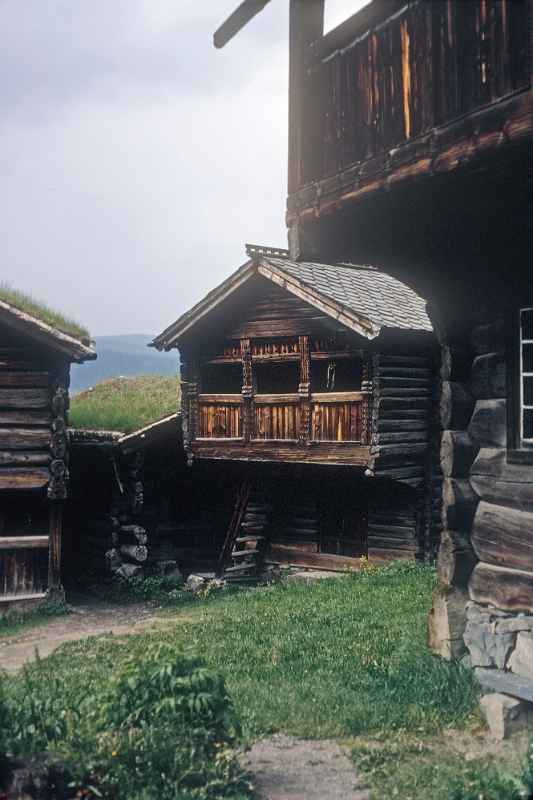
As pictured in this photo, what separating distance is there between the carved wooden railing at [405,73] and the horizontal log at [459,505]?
11.5 ft

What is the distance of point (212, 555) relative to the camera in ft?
74.6

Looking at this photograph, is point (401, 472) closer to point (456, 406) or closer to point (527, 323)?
point (456, 406)

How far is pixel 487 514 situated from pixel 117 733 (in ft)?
13.3

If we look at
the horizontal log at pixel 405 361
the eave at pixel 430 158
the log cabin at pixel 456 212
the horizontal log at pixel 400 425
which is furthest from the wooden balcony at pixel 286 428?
the eave at pixel 430 158

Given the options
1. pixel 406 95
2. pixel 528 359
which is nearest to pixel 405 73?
pixel 406 95

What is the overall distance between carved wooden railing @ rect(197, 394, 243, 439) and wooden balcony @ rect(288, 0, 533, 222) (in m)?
13.0

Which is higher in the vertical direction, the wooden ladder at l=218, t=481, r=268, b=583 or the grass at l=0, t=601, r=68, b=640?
the wooden ladder at l=218, t=481, r=268, b=583

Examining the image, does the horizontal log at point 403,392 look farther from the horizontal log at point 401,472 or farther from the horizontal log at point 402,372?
the horizontal log at point 401,472

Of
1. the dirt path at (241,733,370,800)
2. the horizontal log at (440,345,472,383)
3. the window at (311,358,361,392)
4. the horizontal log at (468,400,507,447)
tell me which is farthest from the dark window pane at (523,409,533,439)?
the window at (311,358,361,392)

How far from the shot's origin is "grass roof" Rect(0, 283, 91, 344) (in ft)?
53.1

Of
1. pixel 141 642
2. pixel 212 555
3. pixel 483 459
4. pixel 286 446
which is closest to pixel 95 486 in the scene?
pixel 212 555

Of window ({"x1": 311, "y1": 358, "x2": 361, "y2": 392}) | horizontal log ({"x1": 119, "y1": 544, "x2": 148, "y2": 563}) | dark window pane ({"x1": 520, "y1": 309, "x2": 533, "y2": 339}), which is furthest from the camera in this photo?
window ({"x1": 311, "y1": 358, "x2": 361, "y2": 392})

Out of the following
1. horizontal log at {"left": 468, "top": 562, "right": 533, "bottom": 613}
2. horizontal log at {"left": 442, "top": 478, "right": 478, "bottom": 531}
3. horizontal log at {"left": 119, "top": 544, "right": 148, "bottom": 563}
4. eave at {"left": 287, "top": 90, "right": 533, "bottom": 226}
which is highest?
eave at {"left": 287, "top": 90, "right": 533, "bottom": 226}

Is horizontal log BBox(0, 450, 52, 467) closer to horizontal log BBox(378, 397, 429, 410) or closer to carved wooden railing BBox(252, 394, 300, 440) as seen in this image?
carved wooden railing BBox(252, 394, 300, 440)
